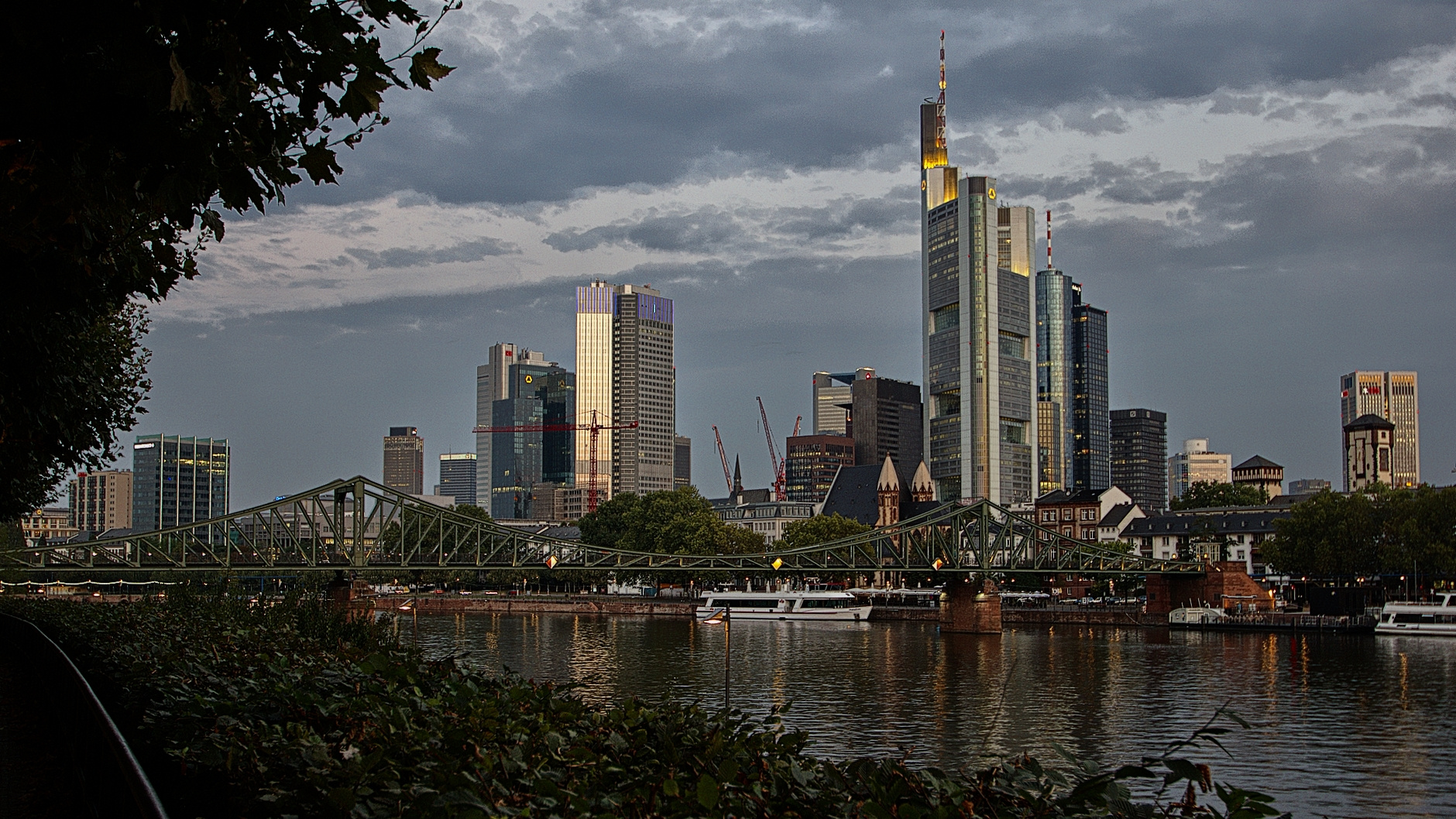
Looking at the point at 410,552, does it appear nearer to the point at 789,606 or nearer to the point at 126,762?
the point at 789,606

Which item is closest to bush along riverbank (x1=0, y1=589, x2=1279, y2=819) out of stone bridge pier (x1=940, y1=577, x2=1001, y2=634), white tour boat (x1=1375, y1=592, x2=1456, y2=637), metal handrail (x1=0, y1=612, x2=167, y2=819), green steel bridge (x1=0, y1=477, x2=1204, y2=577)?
metal handrail (x1=0, y1=612, x2=167, y2=819)

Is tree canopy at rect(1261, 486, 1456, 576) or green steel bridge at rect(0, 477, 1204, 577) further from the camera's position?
tree canopy at rect(1261, 486, 1456, 576)

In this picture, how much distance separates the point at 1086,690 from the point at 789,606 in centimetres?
7492

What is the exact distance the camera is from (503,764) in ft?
21.1

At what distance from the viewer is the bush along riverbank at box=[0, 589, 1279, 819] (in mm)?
5895

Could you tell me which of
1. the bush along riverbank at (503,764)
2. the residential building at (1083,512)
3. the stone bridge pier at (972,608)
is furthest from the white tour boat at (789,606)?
the bush along riverbank at (503,764)

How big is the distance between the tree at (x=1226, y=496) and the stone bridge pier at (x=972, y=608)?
8000cm

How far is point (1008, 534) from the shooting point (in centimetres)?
13162

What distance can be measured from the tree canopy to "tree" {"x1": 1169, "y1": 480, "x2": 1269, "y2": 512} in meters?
58.6

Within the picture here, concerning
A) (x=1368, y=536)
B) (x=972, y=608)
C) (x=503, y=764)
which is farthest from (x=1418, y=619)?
(x=503, y=764)

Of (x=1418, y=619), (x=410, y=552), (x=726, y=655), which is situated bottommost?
(x=1418, y=619)

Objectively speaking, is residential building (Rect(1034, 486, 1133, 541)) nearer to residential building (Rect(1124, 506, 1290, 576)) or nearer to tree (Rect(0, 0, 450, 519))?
residential building (Rect(1124, 506, 1290, 576))

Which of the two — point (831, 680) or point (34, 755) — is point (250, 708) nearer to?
point (34, 755)

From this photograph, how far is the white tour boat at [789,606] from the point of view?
127m
